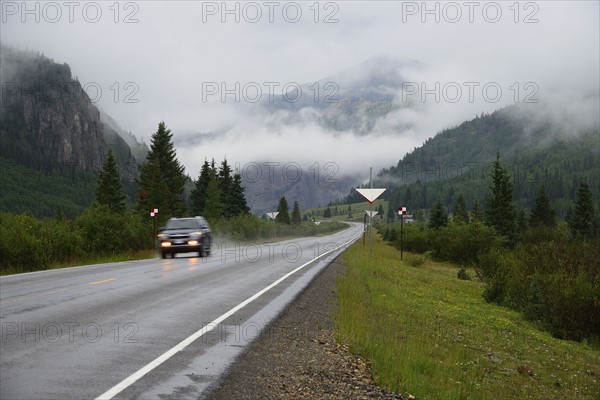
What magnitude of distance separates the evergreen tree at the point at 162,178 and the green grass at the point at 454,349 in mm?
40484

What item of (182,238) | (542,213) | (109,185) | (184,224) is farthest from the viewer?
(542,213)

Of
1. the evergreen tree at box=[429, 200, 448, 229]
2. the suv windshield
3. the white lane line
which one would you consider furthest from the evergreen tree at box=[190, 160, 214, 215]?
the white lane line

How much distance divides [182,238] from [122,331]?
18369mm

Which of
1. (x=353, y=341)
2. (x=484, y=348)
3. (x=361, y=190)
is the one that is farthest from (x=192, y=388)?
(x=361, y=190)

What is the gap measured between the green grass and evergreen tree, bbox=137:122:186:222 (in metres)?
40.5

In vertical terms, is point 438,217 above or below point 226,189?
below

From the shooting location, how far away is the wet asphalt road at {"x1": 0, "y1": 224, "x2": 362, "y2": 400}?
18.2 ft

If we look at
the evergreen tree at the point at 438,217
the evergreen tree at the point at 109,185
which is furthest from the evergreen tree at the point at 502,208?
the evergreen tree at the point at 109,185

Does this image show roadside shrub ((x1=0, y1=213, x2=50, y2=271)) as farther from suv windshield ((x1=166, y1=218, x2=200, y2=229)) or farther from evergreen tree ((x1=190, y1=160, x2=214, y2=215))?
evergreen tree ((x1=190, y1=160, x2=214, y2=215))

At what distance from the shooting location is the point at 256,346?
25.2 ft

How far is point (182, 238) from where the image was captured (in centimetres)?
2636

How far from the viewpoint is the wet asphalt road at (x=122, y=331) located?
5.55 metres

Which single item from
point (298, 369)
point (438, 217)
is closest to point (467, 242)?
point (438, 217)

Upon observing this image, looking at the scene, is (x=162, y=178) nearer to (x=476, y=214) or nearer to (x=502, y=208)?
(x=476, y=214)
